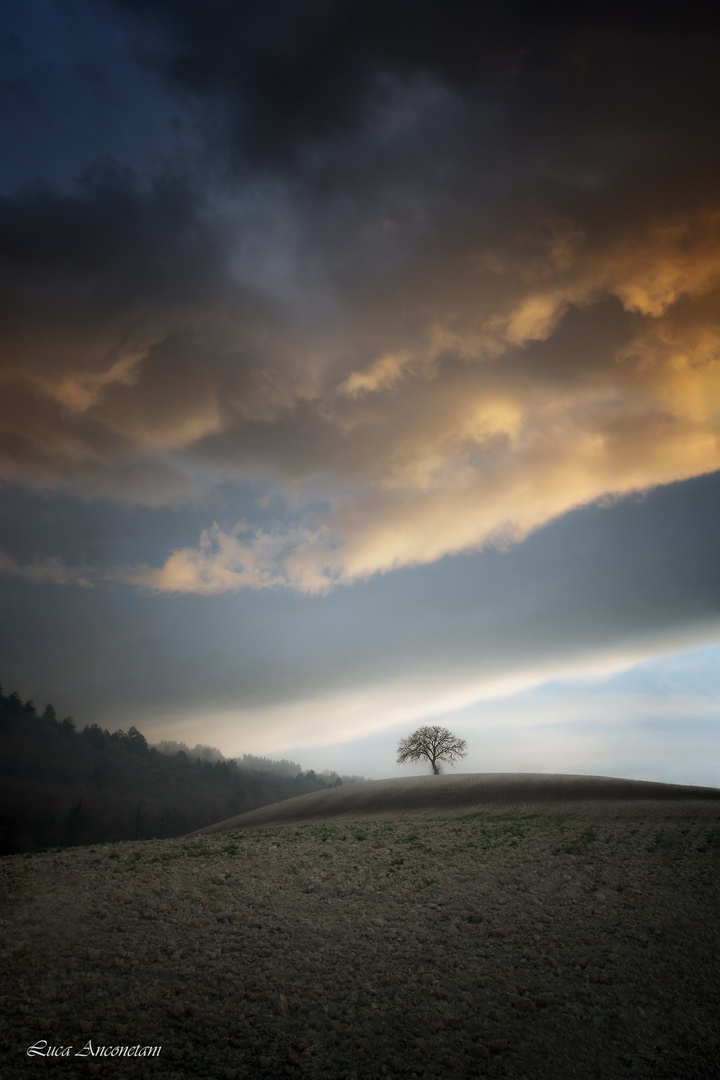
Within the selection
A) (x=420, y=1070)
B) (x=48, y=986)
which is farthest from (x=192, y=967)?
(x=420, y=1070)

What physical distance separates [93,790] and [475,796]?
157 m

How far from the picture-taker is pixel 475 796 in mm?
44125

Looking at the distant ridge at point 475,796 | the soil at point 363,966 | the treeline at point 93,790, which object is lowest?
the treeline at point 93,790

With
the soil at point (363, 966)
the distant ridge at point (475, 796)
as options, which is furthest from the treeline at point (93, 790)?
the soil at point (363, 966)

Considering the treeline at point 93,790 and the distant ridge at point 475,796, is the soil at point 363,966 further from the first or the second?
the treeline at point 93,790

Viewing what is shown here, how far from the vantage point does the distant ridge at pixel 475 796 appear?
39438 mm

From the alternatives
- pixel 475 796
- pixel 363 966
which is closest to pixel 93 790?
pixel 475 796

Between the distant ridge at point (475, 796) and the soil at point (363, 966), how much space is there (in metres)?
23.1

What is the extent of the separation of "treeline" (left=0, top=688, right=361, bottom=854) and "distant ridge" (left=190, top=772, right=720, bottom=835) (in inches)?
3039

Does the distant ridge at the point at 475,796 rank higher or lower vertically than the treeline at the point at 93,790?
higher

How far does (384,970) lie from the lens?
10.5 meters

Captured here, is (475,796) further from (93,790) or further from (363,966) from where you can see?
(93,790)

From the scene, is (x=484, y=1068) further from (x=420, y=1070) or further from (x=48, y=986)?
(x=48, y=986)

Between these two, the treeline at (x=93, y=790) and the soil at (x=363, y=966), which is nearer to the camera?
the soil at (x=363, y=966)
